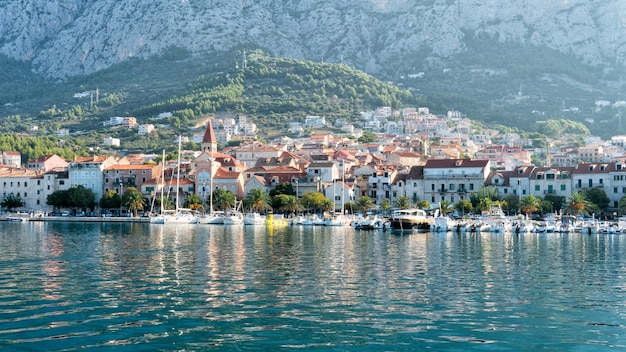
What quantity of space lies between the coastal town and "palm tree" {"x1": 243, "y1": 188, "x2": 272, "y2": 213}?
567 cm

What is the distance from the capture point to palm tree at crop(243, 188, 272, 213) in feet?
327

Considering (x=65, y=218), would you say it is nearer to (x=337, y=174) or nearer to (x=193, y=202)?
(x=193, y=202)

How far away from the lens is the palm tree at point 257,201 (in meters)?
99.8

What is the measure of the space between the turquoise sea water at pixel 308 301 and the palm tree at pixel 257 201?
5630 centimetres

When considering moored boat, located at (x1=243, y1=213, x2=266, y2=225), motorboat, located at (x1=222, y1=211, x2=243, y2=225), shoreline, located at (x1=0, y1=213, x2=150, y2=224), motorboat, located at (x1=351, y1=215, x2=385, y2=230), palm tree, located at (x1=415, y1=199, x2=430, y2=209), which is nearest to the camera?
motorboat, located at (x1=351, y1=215, x2=385, y2=230)

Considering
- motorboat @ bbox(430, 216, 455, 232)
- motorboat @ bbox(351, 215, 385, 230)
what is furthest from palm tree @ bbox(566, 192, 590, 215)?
motorboat @ bbox(351, 215, 385, 230)

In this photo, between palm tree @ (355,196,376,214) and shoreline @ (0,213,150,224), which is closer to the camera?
shoreline @ (0,213,150,224)

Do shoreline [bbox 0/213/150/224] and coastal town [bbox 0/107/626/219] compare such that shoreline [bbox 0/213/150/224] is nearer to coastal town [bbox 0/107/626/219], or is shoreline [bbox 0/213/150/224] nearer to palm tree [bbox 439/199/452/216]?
coastal town [bbox 0/107/626/219]

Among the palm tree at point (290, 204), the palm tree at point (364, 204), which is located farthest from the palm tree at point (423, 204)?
the palm tree at point (290, 204)

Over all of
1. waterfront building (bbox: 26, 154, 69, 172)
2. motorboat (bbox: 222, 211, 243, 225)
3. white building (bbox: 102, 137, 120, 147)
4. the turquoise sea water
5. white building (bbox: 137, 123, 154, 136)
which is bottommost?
the turquoise sea water

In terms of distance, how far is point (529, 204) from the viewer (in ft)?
289

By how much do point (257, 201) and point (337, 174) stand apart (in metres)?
15.8

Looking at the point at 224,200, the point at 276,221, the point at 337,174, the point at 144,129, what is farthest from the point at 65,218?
the point at 144,129

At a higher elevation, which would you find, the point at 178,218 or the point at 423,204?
the point at 423,204
